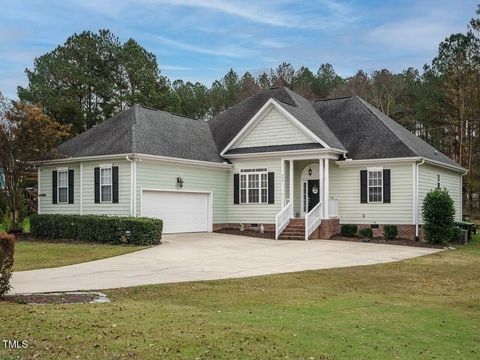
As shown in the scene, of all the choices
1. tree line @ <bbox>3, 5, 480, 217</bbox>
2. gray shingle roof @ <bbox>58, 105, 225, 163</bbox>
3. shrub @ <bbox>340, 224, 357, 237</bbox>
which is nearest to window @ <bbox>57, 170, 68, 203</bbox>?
gray shingle roof @ <bbox>58, 105, 225, 163</bbox>

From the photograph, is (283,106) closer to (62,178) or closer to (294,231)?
(294,231)

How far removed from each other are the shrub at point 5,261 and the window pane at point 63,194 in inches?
630

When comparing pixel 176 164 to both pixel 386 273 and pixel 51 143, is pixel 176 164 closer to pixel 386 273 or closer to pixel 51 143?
pixel 51 143

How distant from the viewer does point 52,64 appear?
42.8 m

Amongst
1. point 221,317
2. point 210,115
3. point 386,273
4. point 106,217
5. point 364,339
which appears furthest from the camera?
point 210,115

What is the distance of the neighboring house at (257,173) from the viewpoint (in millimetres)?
24656

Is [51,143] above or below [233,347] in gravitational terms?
above

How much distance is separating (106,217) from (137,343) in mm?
15383

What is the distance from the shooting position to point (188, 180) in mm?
26281

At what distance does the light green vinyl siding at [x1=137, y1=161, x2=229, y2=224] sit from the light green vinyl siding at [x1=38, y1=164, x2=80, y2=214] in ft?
12.3

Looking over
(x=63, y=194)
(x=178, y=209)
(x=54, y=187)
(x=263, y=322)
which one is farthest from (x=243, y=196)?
(x=263, y=322)

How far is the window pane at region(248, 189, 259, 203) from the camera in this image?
27.6 m

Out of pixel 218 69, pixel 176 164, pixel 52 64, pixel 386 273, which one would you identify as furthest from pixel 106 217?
pixel 218 69

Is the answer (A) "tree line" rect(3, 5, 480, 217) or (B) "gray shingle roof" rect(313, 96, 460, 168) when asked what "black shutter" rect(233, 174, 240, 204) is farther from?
(A) "tree line" rect(3, 5, 480, 217)
